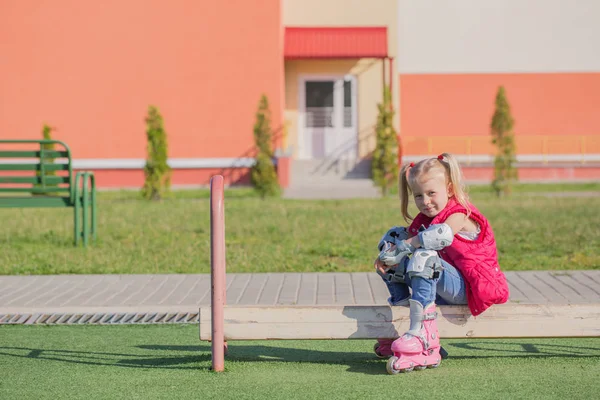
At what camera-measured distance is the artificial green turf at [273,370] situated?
459 cm

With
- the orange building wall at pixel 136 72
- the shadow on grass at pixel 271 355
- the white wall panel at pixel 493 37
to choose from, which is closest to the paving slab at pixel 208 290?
the shadow on grass at pixel 271 355

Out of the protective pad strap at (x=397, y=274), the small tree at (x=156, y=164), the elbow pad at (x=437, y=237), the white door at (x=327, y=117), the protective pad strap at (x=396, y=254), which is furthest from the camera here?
the white door at (x=327, y=117)

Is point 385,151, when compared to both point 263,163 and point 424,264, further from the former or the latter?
point 424,264

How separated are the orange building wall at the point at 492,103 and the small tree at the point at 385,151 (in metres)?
7.88

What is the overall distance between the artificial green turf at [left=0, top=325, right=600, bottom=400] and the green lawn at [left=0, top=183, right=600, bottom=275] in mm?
3459

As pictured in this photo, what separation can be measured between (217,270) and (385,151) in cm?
1758

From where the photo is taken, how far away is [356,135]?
28.7 m

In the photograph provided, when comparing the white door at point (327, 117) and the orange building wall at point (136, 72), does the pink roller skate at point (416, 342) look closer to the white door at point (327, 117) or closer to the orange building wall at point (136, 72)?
the orange building wall at point (136, 72)

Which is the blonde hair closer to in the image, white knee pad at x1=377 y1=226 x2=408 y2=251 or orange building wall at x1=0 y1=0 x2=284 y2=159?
white knee pad at x1=377 y1=226 x2=408 y2=251

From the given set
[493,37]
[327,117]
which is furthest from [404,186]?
[493,37]

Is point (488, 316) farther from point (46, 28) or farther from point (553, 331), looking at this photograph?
point (46, 28)

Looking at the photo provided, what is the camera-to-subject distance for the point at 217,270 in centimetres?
489

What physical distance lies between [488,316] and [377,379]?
0.69 metres

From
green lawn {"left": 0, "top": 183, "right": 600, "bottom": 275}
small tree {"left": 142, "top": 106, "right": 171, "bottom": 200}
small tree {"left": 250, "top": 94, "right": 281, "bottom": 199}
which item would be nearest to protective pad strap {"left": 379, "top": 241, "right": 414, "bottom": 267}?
green lawn {"left": 0, "top": 183, "right": 600, "bottom": 275}
